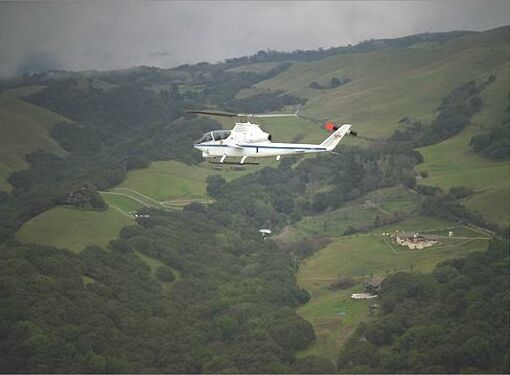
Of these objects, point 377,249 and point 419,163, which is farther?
point 419,163

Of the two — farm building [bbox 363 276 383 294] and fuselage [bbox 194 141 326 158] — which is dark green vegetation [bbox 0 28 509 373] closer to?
farm building [bbox 363 276 383 294]

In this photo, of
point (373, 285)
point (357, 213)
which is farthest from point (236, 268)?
point (357, 213)

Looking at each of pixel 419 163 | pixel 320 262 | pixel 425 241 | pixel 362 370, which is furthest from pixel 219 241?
pixel 362 370

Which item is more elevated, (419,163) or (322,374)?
(419,163)

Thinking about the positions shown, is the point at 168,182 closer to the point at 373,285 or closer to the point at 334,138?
the point at 373,285

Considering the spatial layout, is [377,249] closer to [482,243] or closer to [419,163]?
[482,243]

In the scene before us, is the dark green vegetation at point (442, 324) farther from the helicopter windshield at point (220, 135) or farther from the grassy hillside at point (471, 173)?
the helicopter windshield at point (220, 135)

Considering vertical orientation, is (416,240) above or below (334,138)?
below
